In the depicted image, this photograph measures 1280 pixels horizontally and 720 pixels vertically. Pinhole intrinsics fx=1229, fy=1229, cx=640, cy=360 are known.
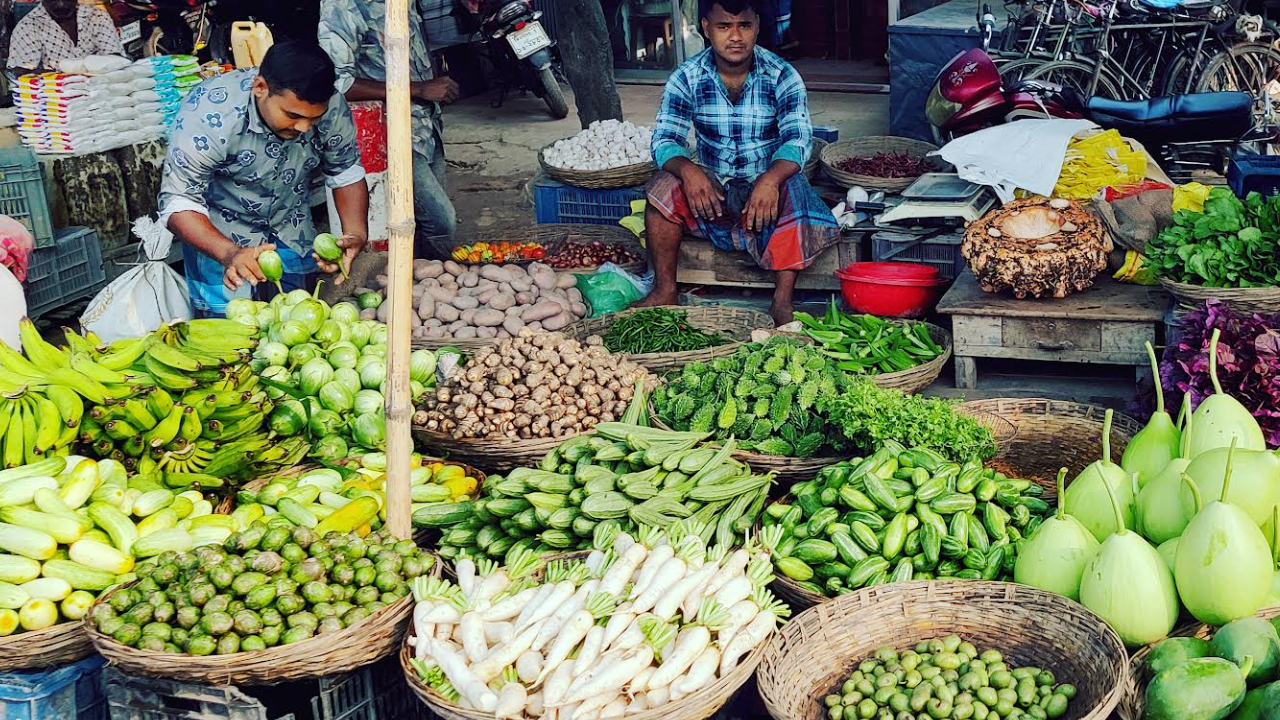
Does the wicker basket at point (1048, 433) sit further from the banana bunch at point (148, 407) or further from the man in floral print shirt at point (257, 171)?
the man in floral print shirt at point (257, 171)

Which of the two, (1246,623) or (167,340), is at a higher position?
(167,340)

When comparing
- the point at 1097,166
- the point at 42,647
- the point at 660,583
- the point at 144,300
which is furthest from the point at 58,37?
the point at 660,583

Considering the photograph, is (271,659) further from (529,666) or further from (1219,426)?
(1219,426)

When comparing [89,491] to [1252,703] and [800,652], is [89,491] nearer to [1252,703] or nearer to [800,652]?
[800,652]

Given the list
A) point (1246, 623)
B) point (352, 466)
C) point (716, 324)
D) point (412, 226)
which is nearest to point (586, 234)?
point (716, 324)

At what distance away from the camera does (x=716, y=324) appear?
520 cm

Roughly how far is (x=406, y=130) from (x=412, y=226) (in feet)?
0.78

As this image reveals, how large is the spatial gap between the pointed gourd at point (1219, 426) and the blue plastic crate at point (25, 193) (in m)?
5.68

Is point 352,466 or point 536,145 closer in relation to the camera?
point 352,466

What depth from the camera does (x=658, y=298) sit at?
5641 mm

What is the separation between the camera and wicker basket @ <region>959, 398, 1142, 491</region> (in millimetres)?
4020

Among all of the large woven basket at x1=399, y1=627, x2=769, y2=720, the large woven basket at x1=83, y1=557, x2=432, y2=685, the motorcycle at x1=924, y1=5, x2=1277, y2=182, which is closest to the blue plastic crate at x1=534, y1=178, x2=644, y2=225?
the motorcycle at x1=924, y1=5, x2=1277, y2=182

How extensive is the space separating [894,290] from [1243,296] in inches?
53.1

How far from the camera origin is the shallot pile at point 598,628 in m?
2.64
